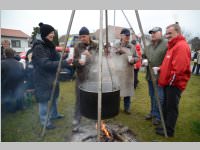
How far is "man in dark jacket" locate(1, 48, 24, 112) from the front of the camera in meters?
4.56

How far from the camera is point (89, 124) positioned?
4340 millimetres

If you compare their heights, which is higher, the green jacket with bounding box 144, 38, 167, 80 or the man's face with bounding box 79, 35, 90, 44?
the man's face with bounding box 79, 35, 90, 44

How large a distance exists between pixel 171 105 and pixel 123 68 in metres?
1.60

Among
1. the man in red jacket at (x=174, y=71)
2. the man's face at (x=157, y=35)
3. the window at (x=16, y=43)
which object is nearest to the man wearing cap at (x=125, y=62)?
the man's face at (x=157, y=35)

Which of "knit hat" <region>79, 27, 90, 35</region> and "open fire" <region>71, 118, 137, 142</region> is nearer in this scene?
"open fire" <region>71, 118, 137, 142</region>

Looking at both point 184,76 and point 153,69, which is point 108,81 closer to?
point 153,69

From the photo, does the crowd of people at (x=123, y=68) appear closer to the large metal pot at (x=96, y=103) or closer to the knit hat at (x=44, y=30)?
the knit hat at (x=44, y=30)

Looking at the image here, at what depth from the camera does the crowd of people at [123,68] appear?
3.32 m

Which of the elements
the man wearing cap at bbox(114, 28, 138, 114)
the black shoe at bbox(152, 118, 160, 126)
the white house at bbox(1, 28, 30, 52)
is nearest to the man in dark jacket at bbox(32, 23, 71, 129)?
the man wearing cap at bbox(114, 28, 138, 114)

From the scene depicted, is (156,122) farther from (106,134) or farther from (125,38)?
(125,38)

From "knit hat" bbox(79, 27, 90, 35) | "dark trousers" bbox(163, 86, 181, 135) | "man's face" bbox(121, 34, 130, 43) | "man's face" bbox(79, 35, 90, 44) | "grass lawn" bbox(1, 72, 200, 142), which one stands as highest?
"knit hat" bbox(79, 27, 90, 35)

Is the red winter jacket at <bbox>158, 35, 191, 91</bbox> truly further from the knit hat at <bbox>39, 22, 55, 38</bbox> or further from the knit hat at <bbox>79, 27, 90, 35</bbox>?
the knit hat at <bbox>39, 22, 55, 38</bbox>

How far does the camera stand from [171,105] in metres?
3.44

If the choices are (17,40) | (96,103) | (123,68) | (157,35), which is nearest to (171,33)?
(157,35)
